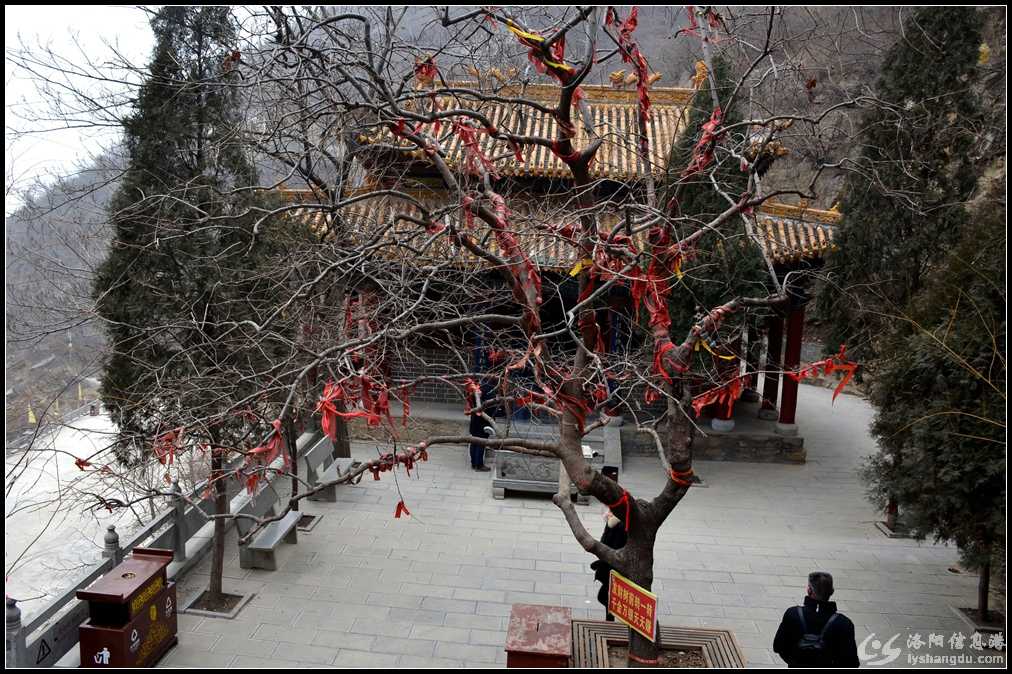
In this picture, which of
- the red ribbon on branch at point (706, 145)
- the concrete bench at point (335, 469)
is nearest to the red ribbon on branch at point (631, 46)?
the red ribbon on branch at point (706, 145)

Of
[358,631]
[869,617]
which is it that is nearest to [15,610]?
[358,631]

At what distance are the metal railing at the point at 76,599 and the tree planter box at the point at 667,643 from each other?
3.01m

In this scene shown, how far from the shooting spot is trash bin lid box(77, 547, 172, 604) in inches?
220

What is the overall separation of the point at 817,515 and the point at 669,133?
6.65 m

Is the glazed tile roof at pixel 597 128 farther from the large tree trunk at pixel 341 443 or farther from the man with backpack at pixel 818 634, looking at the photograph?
the man with backpack at pixel 818 634

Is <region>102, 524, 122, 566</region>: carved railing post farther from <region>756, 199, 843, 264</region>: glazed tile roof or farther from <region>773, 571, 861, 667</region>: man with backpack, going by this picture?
<region>756, 199, 843, 264</region>: glazed tile roof

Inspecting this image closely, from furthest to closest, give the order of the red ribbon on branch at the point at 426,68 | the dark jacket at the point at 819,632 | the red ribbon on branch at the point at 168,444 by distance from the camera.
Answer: the red ribbon on branch at the point at 426,68, the dark jacket at the point at 819,632, the red ribbon on branch at the point at 168,444

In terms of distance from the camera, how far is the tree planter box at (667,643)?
17.2 feet

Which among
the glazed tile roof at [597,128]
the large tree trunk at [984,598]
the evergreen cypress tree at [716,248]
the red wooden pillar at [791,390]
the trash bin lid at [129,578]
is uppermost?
the glazed tile roof at [597,128]

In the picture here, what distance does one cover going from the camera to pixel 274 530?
26.2ft

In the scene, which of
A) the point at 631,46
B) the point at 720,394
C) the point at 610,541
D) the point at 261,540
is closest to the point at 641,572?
the point at 610,541

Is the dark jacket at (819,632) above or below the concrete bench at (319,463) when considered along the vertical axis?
above

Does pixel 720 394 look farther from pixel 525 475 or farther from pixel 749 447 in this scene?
pixel 749 447

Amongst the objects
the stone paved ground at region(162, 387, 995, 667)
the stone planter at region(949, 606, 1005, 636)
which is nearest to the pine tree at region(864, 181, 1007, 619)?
the stone planter at region(949, 606, 1005, 636)
